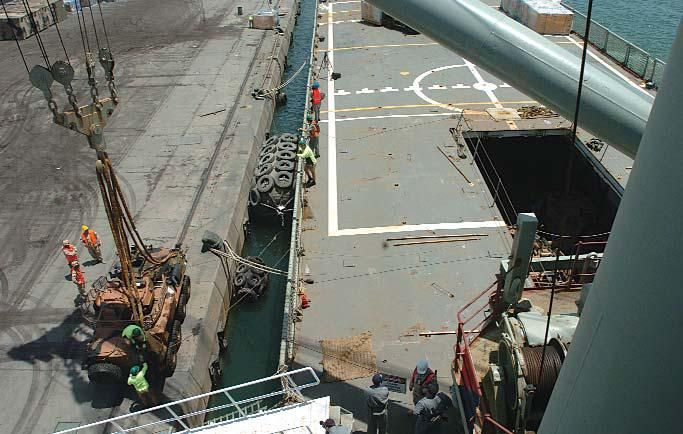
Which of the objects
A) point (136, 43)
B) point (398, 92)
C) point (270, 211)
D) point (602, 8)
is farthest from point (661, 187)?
point (602, 8)

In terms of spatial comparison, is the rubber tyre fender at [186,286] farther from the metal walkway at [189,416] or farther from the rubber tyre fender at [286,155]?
the rubber tyre fender at [286,155]

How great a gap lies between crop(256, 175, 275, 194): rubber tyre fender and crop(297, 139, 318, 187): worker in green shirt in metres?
3.52

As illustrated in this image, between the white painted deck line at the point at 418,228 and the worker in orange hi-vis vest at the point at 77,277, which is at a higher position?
the white painted deck line at the point at 418,228

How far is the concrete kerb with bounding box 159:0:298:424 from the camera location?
537 inches

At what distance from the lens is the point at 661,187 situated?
2.27 meters

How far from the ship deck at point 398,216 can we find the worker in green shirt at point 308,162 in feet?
1.04

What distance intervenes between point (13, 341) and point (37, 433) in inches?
A: 140

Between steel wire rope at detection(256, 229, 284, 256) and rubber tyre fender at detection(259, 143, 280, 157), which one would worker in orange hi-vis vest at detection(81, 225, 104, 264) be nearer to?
steel wire rope at detection(256, 229, 284, 256)

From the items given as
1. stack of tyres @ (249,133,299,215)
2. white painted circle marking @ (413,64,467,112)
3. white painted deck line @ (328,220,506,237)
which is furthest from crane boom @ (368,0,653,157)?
white painted circle marking @ (413,64,467,112)

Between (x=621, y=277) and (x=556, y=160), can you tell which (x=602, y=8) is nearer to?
(x=556, y=160)

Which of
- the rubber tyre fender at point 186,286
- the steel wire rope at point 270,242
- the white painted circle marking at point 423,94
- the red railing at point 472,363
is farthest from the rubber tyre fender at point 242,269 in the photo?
the white painted circle marking at point 423,94

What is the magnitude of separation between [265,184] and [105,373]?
9.46 m

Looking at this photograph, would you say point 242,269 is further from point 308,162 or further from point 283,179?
point 308,162

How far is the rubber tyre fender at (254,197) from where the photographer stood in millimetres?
19719
